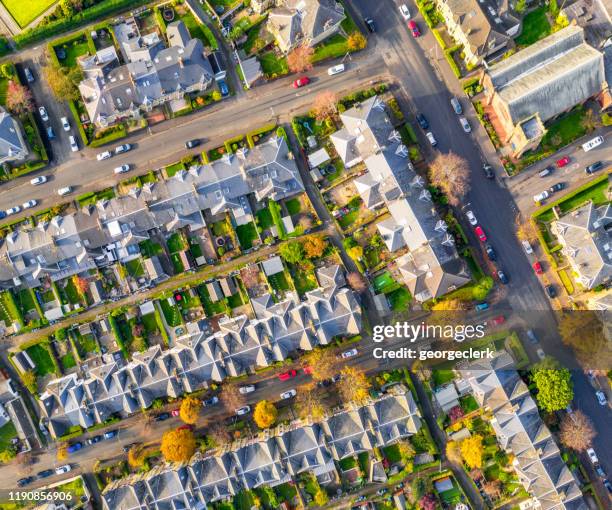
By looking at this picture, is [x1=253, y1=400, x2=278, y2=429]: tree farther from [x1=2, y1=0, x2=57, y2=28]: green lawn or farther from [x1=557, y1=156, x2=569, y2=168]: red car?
[x1=2, y1=0, x2=57, y2=28]: green lawn

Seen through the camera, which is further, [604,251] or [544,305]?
[544,305]

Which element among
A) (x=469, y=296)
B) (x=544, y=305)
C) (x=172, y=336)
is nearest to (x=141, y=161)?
(x=172, y=336)

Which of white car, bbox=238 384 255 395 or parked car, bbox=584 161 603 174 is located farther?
white car, bbox=238 384 255 395

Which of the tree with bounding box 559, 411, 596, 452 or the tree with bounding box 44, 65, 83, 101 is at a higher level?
the tree with bounding box 44, 65, 83, 101

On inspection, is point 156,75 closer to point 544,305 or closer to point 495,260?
point 495,260

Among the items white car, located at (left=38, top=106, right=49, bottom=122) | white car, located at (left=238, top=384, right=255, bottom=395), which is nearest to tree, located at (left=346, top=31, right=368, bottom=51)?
white car, located at (left=38, top=106, right=49, bottom=122)
